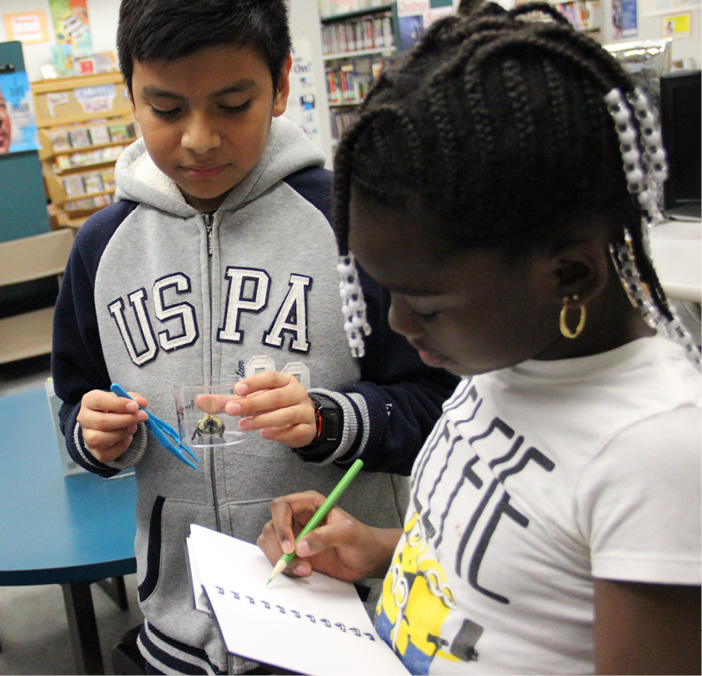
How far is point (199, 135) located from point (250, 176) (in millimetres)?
161

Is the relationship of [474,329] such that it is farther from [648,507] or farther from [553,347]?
[648,507]

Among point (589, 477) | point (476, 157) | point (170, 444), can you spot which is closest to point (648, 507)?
point (589, 477)

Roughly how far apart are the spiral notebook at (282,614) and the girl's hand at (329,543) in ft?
0.06

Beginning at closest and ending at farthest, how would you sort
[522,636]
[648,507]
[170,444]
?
[648,507] < [522,636] < [170,444]

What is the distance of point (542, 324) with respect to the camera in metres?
0.62

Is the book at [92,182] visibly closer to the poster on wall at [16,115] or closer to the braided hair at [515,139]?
the poster on wall at [16,115]

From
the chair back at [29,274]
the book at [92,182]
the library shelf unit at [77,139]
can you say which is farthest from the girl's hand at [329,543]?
the book at [92,182]

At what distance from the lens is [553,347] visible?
0.65m

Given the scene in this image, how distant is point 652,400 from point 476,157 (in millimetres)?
228

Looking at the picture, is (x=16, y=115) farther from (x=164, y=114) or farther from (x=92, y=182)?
(x=164, y=114)

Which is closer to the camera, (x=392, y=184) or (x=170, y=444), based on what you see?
(x=392, y=184)

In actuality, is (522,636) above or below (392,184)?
below

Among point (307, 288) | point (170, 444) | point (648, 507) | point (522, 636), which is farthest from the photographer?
point (307, 288)

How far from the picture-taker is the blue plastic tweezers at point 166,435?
102 centimetres
